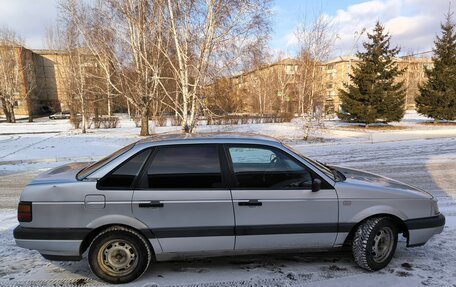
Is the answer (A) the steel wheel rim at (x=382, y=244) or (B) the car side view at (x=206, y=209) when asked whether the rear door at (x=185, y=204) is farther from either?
(A) the steel wheel rim at (x=382, y=244)

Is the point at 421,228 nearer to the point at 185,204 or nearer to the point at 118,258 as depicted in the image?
the point at 185,204

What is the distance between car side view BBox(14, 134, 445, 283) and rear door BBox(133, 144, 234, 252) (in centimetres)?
1

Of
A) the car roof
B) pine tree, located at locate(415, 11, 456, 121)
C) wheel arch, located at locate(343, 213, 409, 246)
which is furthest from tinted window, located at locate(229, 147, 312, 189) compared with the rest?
pine tree, located at locate(415, 11, 456, 121)

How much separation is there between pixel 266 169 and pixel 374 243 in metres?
1.48

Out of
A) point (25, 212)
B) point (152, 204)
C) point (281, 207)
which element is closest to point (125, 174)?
point (152, 204)

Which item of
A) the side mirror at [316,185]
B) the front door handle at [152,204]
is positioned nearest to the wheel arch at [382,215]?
the side mirror at [316,185]

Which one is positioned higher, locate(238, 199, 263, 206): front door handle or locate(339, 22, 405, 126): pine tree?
locate(339, 22, 405, 126): pine tree

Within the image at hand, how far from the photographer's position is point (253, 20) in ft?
48.6

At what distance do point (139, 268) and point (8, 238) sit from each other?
251cm

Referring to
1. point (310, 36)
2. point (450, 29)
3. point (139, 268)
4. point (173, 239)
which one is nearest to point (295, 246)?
point (173, 239)

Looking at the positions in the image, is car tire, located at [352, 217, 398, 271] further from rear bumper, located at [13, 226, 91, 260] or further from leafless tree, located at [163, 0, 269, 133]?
leafless tree, located at [163, 0, 269, 133]

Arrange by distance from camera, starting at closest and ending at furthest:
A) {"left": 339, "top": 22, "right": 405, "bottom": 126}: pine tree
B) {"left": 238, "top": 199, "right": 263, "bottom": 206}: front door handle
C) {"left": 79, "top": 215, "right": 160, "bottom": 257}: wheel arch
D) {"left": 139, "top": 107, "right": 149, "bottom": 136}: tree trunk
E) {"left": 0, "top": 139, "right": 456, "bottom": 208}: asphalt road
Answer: {"left": 79, "top": 215, "right": 160, "bottom": 257}: wheel arch → {"left": 238, "top": 199, "right": 263, "bottom": 206}: front door handle → {"left": 0, "top": 139, "right": 456, "bottom": 208}: asphalt road → {"left": 139, "top": 107, "right": 149, "bottom": 136}: tree trunk → {"left": 339, "top": 22, "right": 405, "bottom": 126}: pine tree

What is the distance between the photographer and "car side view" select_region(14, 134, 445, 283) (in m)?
3.29

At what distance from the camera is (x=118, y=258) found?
11.1ft
